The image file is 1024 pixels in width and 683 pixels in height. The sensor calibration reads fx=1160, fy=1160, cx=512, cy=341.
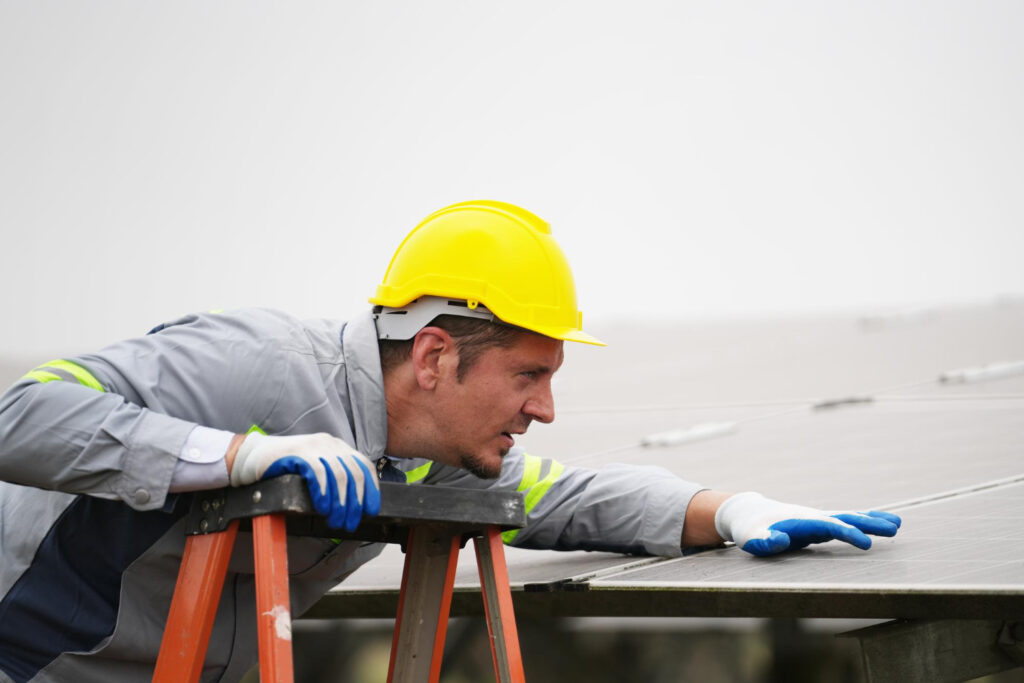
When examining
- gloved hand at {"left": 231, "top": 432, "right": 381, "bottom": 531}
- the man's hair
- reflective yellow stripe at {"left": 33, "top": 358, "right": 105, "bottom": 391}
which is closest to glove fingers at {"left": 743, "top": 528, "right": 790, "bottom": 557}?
the man's hair

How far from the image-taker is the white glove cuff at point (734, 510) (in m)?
2.36

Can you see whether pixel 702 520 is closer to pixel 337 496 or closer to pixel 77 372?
pixel 337 496

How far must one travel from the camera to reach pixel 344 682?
4.84 meters

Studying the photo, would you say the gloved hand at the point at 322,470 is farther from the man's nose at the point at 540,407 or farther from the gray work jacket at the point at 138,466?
the man's nose at the point at 540,407

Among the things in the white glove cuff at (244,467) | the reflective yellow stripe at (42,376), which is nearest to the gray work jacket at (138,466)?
the reflective yellow stripe at (42,376)

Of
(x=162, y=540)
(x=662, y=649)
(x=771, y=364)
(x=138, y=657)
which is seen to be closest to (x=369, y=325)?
(x=162, y=540)

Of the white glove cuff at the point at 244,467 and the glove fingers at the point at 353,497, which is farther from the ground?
the white glove cuff at the point at 244,467

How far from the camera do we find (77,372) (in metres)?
→ 1.92

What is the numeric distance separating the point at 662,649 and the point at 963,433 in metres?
1.59

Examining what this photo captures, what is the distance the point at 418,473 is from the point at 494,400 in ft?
1.16

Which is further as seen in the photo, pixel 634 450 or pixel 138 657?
pixel 634 450

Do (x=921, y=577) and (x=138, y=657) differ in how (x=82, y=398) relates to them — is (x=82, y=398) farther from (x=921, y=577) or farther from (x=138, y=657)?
(x=921, y=577)

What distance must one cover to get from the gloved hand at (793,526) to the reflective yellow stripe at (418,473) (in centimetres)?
65

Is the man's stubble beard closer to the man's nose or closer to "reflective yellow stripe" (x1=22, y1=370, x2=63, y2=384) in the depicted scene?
the man's nose
